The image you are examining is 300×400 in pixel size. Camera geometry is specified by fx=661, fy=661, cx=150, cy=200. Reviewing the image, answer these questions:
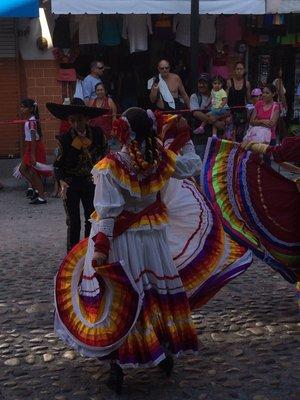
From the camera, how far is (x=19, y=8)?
11.2 m

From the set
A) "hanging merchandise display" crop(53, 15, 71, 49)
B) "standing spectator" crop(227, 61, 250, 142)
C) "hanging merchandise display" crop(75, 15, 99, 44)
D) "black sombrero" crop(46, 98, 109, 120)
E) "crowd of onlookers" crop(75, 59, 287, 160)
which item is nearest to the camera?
"black sombrero" crop(46, 98, 109, 120)

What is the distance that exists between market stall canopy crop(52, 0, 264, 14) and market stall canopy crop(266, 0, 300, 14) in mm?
126

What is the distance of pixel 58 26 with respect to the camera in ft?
41.1

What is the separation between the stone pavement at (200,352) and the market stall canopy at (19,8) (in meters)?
5.86

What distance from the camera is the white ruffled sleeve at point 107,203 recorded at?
385cm

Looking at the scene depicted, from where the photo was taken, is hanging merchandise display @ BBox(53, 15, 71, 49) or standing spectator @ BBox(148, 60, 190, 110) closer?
standing spectator @ BBox(148, 60, 190, 110)

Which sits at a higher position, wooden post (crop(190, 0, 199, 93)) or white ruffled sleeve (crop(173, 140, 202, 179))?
wooden post (crop(190, 0, 199, 93))

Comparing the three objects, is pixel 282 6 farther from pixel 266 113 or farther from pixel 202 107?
pixel 202 107

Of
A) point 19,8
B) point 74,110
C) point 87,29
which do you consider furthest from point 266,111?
point 74,110

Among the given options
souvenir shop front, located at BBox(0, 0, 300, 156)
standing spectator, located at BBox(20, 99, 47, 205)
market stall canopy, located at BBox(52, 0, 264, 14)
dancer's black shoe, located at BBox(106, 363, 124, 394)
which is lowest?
dancer's black shoe, located at BBox(106, 363, 124, 394)

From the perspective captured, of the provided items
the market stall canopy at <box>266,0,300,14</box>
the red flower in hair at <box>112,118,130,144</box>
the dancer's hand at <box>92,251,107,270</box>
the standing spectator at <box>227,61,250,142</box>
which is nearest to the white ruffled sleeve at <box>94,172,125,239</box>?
the dancer's hand at <box>92,251,107,270</box>

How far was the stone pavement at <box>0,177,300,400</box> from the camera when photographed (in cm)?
408

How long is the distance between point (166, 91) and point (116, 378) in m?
7.44

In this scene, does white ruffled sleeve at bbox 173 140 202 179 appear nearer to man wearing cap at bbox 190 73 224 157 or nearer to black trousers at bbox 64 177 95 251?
black trousers at bbox 64 177 95 251
